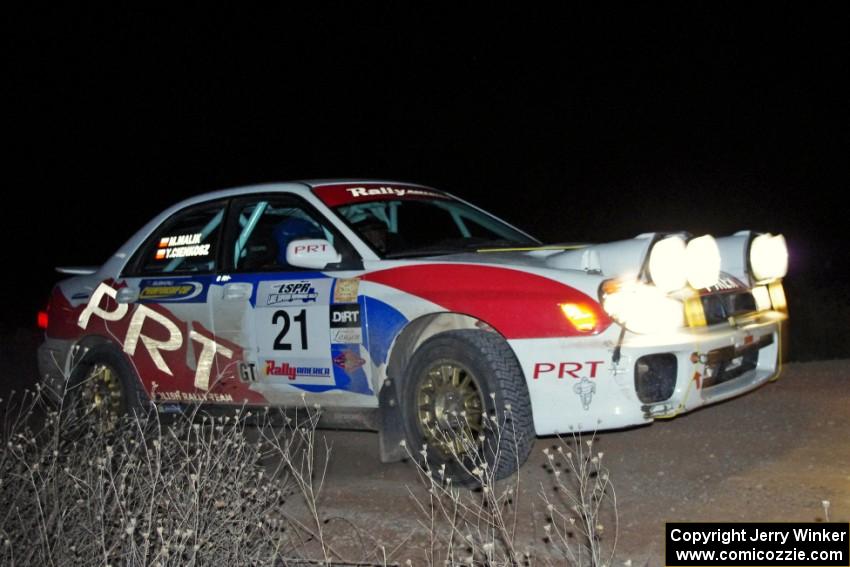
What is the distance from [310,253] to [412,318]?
0.68 metres

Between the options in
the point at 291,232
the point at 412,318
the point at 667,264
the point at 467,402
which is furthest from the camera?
the point at 291,232

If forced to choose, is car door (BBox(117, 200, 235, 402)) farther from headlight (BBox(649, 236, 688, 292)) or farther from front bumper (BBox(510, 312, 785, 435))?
headlight (BBox(649, 236, 688, 292))

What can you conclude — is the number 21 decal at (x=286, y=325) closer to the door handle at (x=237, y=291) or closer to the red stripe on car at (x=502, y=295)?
the door handle at (x=237, y=291)

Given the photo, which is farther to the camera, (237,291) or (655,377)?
(237,291)

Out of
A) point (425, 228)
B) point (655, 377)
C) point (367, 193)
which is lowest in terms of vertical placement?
point (655, 377)

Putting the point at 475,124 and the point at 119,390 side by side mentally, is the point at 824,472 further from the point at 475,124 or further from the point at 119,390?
the point at 475,124

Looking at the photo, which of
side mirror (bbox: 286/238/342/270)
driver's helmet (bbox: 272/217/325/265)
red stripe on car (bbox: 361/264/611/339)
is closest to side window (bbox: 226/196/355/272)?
driver's helmet (bbox: 272/217/325/265)

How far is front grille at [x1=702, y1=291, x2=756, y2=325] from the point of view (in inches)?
205

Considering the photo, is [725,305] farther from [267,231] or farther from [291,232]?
[267,231]

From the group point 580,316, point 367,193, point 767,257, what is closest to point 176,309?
point 367,193

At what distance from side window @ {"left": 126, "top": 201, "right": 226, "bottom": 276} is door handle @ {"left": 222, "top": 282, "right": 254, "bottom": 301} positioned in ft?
0.80

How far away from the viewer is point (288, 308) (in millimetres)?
5766

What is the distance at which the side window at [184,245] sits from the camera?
20.8ft

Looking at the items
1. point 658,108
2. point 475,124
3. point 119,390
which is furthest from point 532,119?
point 119,390
